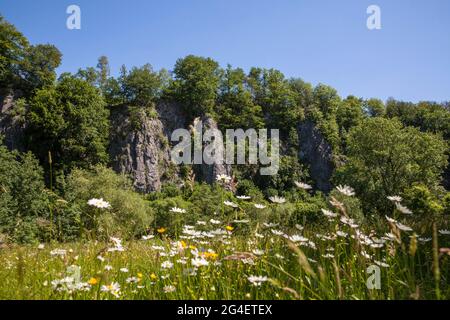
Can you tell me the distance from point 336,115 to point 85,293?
7768 centimetres

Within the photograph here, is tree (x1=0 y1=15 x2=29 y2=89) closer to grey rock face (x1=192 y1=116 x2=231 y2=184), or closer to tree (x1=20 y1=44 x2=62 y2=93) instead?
tree (x1=20 y1=44 x2=62 y2=93)

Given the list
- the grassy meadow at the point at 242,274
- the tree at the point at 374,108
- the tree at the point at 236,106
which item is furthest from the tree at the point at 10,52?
the tree at the point at 374,108

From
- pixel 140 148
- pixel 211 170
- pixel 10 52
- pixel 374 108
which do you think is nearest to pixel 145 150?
pixel 140 148

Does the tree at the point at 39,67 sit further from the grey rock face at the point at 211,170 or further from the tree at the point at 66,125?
the grey rock face at the point at 211,170

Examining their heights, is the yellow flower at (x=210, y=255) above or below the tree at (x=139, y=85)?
below

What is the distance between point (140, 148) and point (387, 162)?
37025 millimetres

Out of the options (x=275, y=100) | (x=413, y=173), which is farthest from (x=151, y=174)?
(x=413, y=173)

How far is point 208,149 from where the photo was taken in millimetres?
63062

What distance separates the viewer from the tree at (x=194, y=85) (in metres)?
64.8

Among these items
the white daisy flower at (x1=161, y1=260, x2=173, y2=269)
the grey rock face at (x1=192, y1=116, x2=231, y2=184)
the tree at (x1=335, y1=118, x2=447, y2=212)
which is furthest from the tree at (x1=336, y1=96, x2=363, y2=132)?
the white daisy flower at (x1=161, y1=260, x2=173, y2=269)

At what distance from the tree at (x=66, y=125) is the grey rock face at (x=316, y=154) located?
38735mm

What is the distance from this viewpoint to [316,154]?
233ft

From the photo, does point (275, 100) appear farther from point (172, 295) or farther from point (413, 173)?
point (172, 295)

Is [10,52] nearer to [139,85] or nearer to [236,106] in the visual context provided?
[139,85]
